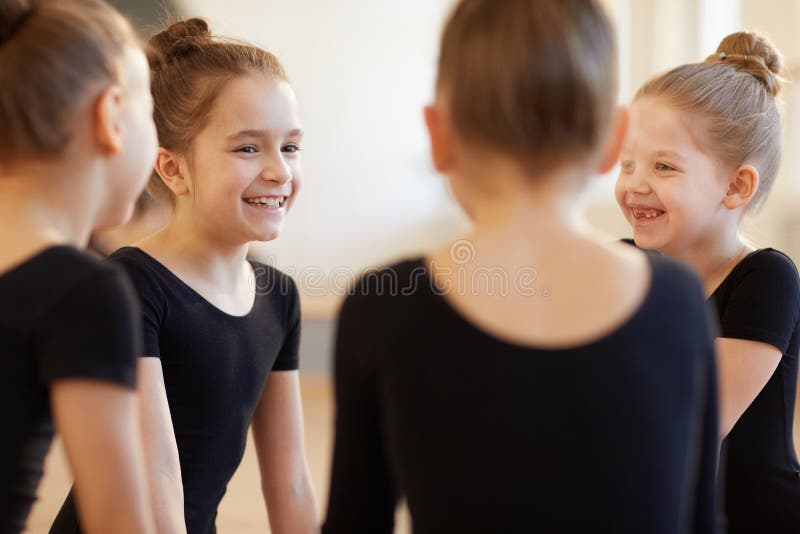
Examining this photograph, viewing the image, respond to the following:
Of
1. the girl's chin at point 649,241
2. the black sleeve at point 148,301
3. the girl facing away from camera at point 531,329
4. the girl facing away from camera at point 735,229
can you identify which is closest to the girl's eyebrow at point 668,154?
the girl facing away from camera at point 735,229

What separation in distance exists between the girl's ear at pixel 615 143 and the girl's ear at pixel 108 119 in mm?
481

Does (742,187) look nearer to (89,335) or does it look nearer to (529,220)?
(529,220)

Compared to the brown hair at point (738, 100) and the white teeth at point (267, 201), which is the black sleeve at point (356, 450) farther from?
the brown hair at point (738, 100)

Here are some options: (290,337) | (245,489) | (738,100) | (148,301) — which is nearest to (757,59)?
(738,100)

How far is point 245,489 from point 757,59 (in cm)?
207

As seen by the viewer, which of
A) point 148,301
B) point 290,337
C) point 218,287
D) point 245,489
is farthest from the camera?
point 245,489

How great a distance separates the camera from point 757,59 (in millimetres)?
1538

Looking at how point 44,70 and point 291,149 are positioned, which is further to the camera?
point 291,149

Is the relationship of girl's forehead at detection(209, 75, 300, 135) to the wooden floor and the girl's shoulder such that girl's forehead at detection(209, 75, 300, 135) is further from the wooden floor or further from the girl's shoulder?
the wooden floor

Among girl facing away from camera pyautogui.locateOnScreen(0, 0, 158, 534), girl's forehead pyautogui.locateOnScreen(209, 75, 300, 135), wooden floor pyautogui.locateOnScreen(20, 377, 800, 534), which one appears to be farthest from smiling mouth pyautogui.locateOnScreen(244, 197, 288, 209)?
wooden floor pyautogui.locateOnScreen(20, 377, 800, 534)

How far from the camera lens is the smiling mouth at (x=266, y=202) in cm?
145

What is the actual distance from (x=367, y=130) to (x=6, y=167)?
3.65m

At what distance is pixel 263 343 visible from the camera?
1.44 m

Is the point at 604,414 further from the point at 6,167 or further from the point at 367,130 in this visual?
the point at 367,130
